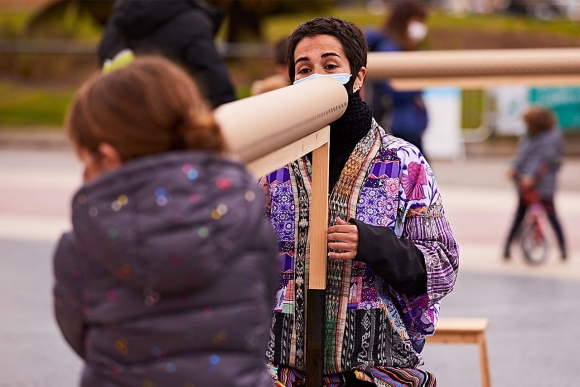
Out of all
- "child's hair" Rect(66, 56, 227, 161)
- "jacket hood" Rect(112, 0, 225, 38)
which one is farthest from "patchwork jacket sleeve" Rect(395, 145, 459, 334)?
"jacket hood" Rect(112, 0, 225, 38)

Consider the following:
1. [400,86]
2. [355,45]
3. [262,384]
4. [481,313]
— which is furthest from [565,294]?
[262,384]

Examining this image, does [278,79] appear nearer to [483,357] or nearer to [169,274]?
[483,357]

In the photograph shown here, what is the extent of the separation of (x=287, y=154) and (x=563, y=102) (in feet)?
45.5

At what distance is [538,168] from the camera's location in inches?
330

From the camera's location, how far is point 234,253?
4.96ft

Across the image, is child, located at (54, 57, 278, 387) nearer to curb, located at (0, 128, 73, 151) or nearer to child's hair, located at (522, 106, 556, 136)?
child's hair, located at (522, 106, 556, 136)

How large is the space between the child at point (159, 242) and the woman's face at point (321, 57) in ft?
3.11

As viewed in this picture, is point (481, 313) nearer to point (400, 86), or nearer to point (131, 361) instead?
point (400, 86)

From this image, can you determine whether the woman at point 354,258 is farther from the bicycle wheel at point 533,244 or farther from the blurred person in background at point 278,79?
the bicycle wheel at point 533,244

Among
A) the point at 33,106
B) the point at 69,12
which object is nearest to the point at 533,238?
the point at 33,106

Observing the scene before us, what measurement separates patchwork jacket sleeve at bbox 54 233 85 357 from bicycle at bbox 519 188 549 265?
668 cm

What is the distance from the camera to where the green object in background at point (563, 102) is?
14820mm

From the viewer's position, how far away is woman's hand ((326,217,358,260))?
230cm

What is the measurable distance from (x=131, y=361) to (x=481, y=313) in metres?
5.06
